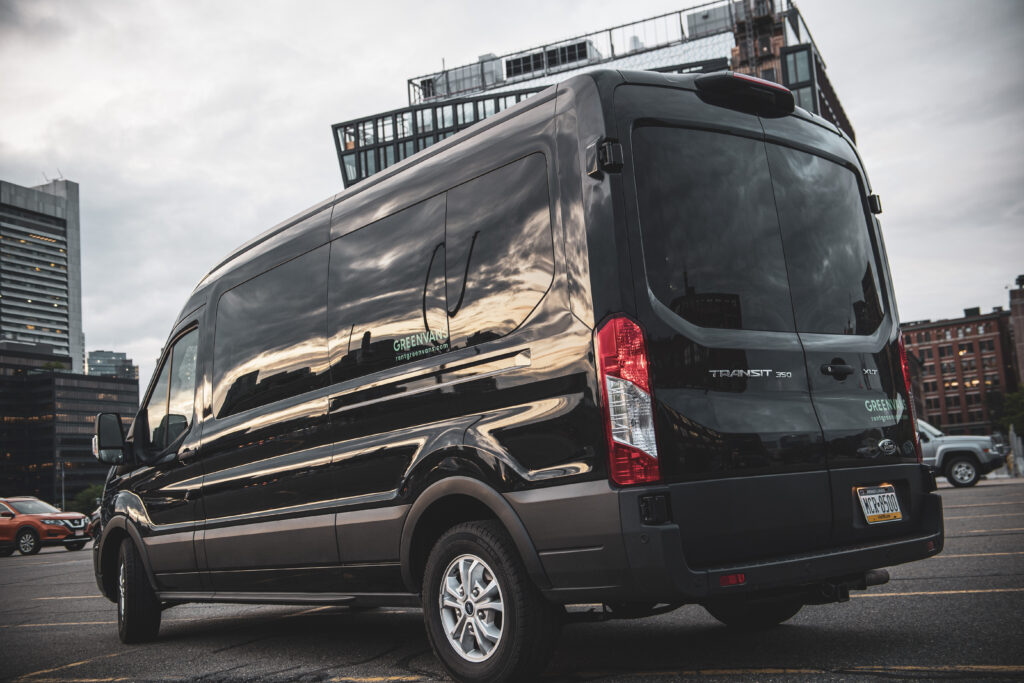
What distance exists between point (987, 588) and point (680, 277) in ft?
12.2

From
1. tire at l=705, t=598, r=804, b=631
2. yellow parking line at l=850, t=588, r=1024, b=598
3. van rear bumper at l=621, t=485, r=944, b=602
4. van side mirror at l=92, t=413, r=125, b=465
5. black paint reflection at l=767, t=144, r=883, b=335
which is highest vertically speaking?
black paint reflection at l=767, t=144, r=883, b=335

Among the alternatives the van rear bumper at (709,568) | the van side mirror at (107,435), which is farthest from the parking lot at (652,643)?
the van side mirror at (107,435)

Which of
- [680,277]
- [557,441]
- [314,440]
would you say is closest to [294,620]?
[314,440]

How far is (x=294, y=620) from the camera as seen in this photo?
7.59 metres

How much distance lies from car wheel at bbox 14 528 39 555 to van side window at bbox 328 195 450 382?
21666 millimetres

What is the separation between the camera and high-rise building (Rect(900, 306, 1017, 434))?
5768 inches

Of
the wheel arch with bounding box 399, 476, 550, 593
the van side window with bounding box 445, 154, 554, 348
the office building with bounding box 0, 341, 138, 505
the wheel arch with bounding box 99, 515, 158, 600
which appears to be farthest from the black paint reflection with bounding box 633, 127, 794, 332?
the office building with bounding box 0, 341, 138, 505

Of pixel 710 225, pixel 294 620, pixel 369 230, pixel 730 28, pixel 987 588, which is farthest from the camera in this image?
pixel 730 28

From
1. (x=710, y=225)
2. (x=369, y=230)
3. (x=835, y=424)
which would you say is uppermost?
(x=369, y=230)

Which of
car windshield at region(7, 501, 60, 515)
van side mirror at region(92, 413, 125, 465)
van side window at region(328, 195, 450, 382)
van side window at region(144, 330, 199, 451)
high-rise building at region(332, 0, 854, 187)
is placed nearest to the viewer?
van side window at region(328, 195, 450, 382)

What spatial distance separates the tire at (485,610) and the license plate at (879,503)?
1474 mm

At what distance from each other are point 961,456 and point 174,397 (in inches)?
727

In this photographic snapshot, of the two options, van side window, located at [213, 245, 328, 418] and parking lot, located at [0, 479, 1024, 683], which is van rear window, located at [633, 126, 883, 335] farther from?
van side window, located at [213, 245, 328, 418]

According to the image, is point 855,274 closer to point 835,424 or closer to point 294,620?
point 835,424
